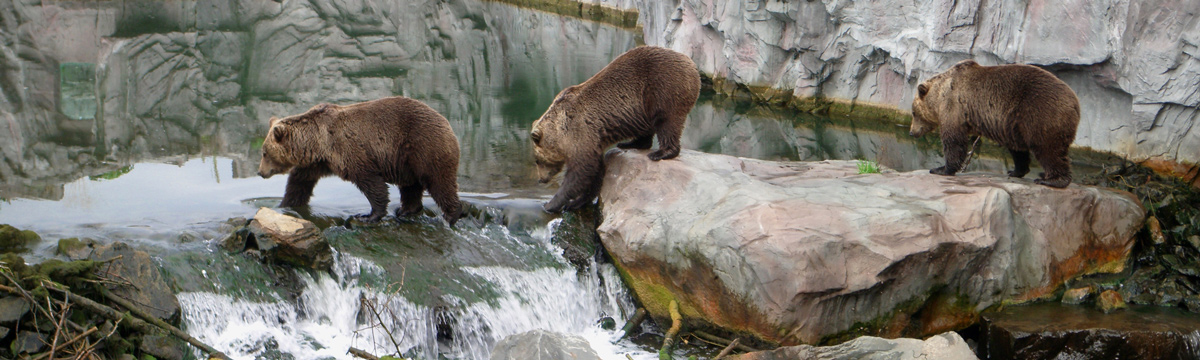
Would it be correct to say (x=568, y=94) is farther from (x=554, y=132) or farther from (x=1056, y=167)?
(x=1056, y=167)

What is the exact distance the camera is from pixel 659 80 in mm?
8898

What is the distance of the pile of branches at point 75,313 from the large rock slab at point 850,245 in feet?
12.3

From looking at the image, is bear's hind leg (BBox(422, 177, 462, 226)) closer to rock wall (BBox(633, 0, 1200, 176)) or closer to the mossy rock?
the mossy rock

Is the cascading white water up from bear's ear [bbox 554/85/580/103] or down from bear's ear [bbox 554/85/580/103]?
down

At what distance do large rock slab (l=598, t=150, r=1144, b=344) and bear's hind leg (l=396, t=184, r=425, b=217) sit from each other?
2.00 m

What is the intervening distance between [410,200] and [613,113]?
2280 millimetres

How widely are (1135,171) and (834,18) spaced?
10.2 metres

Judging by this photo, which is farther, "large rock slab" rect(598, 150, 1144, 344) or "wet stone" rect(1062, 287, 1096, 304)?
"wet stone" rect(1062, 287, 1096, 304)

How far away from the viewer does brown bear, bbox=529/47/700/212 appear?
349 inches

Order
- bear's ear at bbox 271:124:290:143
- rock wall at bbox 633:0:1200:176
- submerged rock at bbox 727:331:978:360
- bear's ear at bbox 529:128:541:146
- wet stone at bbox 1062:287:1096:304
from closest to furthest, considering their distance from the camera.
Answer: submerged rock at bbox 727:331:978:360 → wet stone at bbox 1062:287:1096:304 → bear's ear at bbox 271:124:290:143 → bear's ear at bbox 529:128:541:146 → rock wall at bbox 633:0:1200:176

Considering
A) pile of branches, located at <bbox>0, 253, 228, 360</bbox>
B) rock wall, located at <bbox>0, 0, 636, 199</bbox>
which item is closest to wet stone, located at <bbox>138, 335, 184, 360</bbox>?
pile of branches, located at <bbox>0, 253, 228, 360</bbox>

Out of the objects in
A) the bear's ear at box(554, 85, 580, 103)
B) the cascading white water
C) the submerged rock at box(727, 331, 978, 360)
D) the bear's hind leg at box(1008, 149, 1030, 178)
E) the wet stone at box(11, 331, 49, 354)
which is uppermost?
the bear's ear at box(554, 85, 580, 103)

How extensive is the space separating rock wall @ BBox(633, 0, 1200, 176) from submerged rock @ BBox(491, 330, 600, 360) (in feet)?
33.1

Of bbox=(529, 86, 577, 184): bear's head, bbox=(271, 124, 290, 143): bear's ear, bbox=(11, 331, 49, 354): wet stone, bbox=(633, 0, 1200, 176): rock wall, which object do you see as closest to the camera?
bbox=(11, 331, 49, 354): wet stone
